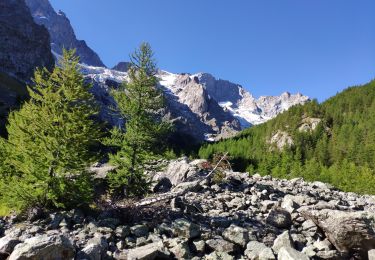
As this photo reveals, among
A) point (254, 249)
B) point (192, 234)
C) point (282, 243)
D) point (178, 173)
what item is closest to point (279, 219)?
point (282, 243)

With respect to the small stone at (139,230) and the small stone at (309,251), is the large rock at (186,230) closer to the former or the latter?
the small stone at (139,230)

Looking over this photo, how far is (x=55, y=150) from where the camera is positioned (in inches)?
689

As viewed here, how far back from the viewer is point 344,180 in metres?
67.8

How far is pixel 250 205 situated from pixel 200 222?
462cm

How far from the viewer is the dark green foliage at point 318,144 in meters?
105

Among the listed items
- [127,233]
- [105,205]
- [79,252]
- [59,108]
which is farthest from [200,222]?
[59,108]

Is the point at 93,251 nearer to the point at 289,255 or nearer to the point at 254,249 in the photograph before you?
the point at 254,249

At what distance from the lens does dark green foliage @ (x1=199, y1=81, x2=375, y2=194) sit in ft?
346

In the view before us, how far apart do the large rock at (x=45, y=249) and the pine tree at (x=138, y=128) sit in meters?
12.7

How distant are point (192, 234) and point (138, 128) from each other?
11868mm

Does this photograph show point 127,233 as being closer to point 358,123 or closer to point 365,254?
point 365,254

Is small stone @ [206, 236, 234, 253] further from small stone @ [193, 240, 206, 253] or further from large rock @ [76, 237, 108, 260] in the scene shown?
large rock @ [76, 237, 108, 260]

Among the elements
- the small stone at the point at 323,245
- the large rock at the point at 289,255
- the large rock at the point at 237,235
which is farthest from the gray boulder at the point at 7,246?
the small stone at the point at 323,245

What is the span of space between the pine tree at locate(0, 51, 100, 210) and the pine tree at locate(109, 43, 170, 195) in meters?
5.46
